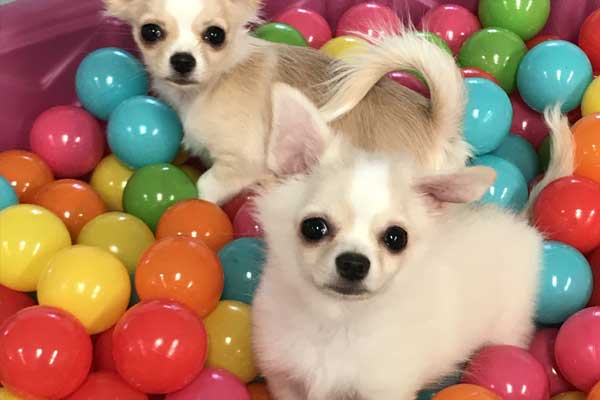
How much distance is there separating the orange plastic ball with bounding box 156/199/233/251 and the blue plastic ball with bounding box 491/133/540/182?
959 millimetres

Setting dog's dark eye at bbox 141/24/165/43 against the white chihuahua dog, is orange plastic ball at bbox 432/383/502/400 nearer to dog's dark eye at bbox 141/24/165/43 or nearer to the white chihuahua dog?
the white chihuahua dog

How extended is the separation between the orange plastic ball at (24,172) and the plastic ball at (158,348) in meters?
0.86

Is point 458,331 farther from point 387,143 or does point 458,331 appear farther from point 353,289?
point 387,143

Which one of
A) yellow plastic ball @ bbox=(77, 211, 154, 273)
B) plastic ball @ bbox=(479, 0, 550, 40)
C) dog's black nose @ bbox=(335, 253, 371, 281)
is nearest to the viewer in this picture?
dog's black nose @ bbox=(335, 253, 371, 281)

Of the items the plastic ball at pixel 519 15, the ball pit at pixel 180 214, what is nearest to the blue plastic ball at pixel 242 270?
the ball pit at pixel 180 214

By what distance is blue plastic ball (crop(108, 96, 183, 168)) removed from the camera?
96.1 inches

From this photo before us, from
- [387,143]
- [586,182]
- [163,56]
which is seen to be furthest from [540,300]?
[163,56]

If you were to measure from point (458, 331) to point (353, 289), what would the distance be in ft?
1.20

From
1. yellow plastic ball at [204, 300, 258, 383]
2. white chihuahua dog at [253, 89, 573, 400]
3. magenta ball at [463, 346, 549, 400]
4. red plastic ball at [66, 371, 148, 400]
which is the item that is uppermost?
white chihuahua dog at [253, 89, 573, 400]

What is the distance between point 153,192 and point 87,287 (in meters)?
0.55

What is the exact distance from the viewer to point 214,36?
2.30m

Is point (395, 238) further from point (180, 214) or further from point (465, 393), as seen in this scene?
point (180, 214)

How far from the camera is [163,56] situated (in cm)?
226

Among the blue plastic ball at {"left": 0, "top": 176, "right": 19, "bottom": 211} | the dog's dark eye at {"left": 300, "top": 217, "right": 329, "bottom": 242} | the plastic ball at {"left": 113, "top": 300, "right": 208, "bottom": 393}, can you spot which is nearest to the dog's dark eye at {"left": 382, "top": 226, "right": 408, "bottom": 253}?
the dog's dark eye at {"left": 300, "top": 217, "right": 329, "bottom": 242}
